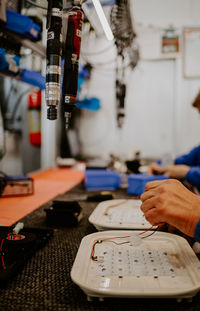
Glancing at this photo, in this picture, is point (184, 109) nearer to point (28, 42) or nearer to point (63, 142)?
point (63, 142)

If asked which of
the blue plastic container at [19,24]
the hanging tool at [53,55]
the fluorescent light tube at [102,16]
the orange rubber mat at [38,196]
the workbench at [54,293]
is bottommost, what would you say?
the orange rubber mat at [38,196]

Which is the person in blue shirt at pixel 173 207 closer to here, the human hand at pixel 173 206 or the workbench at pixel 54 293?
the human hand at pixel 173 206

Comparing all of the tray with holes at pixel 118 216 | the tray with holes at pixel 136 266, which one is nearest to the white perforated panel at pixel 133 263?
the tray with holes at pixel 136 266

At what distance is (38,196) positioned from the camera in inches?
60.6

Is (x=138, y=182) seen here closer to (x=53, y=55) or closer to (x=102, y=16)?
(x=102, y=16)

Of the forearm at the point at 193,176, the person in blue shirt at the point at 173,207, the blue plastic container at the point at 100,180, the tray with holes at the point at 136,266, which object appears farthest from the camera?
the forearm at the point at 193,176

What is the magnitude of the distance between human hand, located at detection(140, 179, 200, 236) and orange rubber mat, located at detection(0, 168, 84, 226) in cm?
59

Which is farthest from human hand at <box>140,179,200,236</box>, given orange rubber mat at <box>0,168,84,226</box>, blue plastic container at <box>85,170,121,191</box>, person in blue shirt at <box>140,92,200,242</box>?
blue plastic container at <box>85,170,121,191</box>

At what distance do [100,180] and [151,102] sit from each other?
2.20 metres

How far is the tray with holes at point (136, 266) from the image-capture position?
515 millimetres

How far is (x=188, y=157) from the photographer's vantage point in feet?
8.96

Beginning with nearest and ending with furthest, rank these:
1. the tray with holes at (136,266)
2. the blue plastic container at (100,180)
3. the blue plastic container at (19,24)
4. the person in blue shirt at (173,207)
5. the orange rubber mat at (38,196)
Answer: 1. the tray with holes at (136,266)
2. the person in blue shirt at (173,207)
3. the orange rubber mat at (38,196)
4. the blue plastic container at (19,24)
5. the blue plastic container at (100,180)

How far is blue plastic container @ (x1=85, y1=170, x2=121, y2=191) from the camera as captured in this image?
1.75m

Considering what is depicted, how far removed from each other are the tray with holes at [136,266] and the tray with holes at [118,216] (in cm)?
11
